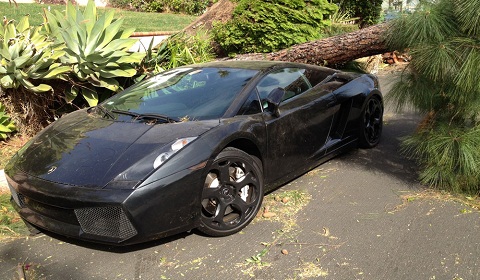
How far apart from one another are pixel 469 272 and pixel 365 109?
8.68ft

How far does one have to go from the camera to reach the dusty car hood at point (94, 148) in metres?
3.36

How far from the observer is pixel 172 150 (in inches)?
135

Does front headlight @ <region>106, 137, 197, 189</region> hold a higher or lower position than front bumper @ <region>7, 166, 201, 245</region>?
higher

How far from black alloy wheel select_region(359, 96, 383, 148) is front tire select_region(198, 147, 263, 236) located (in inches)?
78.1

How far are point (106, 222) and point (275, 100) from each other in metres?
1.79

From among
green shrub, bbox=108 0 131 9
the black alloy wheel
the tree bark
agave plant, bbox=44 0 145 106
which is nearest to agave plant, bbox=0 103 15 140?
agave plant, bbox=44 0 145 106

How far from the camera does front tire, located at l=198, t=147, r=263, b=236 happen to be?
362 centimetres

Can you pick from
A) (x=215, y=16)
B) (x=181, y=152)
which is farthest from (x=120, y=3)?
(x=181, y=152)

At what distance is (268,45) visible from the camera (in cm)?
892

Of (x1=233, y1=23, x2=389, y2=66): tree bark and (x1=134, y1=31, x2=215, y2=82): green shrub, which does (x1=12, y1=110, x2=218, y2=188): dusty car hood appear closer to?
(x1=134, y1=31, x2=215, y2=82): green shrub

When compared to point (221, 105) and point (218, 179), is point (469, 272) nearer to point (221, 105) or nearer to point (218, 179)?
point (218, 179)

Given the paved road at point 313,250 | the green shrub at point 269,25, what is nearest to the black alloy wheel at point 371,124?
the paved road at point 313,250

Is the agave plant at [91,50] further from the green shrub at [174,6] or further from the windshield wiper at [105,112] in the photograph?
the green shrub at [174,6]

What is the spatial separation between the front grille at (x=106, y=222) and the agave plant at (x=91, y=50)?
2.99 meters
